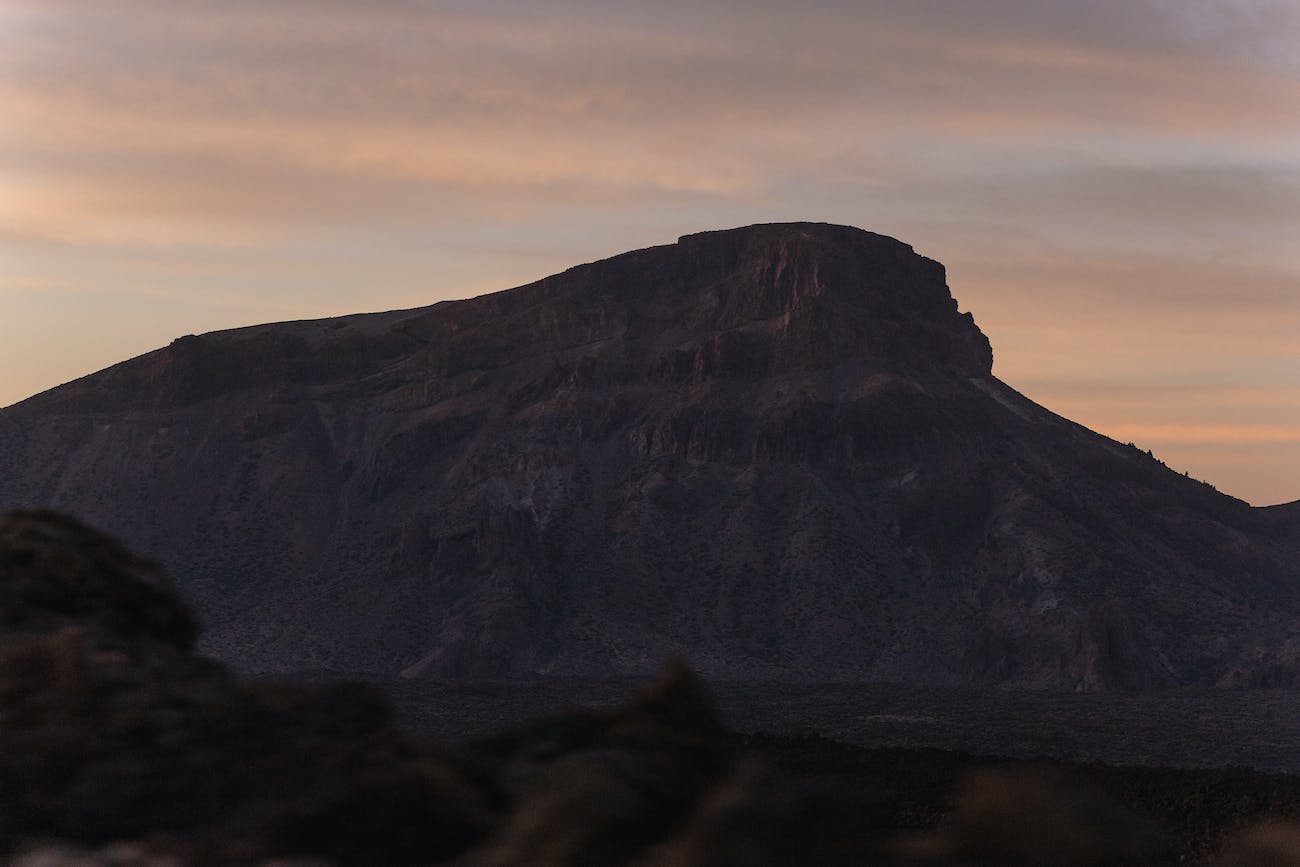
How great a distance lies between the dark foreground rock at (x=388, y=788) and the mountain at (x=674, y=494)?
88858 mm

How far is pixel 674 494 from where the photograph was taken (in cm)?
11906

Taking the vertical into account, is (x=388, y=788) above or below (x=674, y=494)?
below

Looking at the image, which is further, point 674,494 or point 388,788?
point 674,494

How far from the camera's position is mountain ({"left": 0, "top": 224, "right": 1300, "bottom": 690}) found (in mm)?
106375

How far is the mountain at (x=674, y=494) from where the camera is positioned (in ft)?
349

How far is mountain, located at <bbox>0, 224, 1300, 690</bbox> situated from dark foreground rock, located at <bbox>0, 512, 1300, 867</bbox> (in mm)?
88858

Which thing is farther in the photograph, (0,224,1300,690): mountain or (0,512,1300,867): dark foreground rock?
(0,224,1300,690): mountain

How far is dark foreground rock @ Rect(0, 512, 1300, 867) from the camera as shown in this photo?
10.6m

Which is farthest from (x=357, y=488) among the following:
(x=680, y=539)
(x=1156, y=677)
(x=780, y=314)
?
(x=1156, y=677)

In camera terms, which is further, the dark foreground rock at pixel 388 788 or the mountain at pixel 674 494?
the mountain at pixel 674 494

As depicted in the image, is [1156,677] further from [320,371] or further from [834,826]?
[834,826]

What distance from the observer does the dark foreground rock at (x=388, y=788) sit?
10555 mm

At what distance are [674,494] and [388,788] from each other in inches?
4226

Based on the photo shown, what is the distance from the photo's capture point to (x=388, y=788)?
11.8 m
